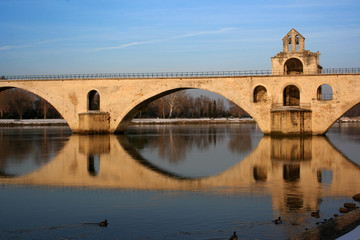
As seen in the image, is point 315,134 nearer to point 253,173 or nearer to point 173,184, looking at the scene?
point 253,173

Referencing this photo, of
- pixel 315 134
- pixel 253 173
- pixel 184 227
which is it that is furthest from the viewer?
pixel 315 134

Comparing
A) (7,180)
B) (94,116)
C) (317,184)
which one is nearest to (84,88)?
(94,116)

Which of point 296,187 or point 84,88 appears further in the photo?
point 84,88

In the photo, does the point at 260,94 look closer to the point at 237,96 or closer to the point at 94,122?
the point at 237,96

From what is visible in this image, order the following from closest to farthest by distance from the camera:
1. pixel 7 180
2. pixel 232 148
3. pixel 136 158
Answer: pixel 7 180 → pixel 136 158 → pixel 232 148

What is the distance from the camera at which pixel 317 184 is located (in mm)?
14680

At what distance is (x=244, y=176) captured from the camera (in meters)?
16.5

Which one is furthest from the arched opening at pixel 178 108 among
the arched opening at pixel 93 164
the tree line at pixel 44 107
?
the arched opening at pixel 93 164

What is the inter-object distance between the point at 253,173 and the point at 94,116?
28.2 m

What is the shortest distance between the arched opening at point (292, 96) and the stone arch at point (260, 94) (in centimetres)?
217

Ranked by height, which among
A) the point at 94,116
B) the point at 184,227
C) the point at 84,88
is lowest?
the point at 184,227

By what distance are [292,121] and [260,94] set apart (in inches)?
192

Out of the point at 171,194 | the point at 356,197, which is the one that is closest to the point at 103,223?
the point at 171,194

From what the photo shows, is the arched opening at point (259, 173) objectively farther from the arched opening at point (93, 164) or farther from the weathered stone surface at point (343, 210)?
the arched opening at point (93, 164)
